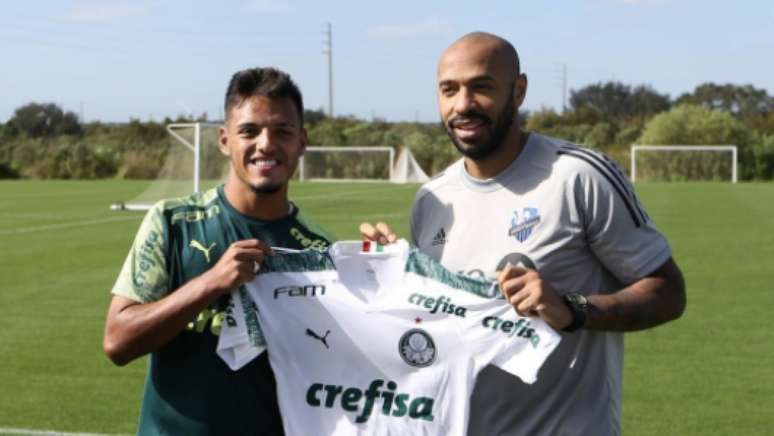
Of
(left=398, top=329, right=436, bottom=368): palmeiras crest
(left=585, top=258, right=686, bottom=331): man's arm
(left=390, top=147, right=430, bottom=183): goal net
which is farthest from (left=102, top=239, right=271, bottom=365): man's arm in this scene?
(left=390, top=147, right=430, bottom=183): goal net

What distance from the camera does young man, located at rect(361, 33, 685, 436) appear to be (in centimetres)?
361

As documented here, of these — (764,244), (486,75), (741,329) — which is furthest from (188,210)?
(764,244)

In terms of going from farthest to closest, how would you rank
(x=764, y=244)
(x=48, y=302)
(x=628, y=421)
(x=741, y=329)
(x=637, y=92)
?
(x=637, y=92) < (x=764, y=244) < (x=48, y=302) < (x=741, y=329) < (x=628, y=421)

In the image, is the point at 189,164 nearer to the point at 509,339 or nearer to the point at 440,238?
the point at 440,238

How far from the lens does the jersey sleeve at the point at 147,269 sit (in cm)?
353

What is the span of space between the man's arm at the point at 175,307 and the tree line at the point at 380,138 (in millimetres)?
42103

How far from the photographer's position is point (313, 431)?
373cm

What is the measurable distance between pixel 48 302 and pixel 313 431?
9.04m

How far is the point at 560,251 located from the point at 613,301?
0.24 m

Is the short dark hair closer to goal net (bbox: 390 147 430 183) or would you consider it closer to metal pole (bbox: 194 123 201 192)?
metal pole (bbox: 194 123 201 192)

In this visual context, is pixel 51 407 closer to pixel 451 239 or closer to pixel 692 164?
pixel 451 239

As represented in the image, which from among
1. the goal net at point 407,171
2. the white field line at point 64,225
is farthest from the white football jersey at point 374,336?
the goal net at point 407,171

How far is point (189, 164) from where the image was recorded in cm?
2772

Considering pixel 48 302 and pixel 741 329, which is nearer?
pixel 741 329
